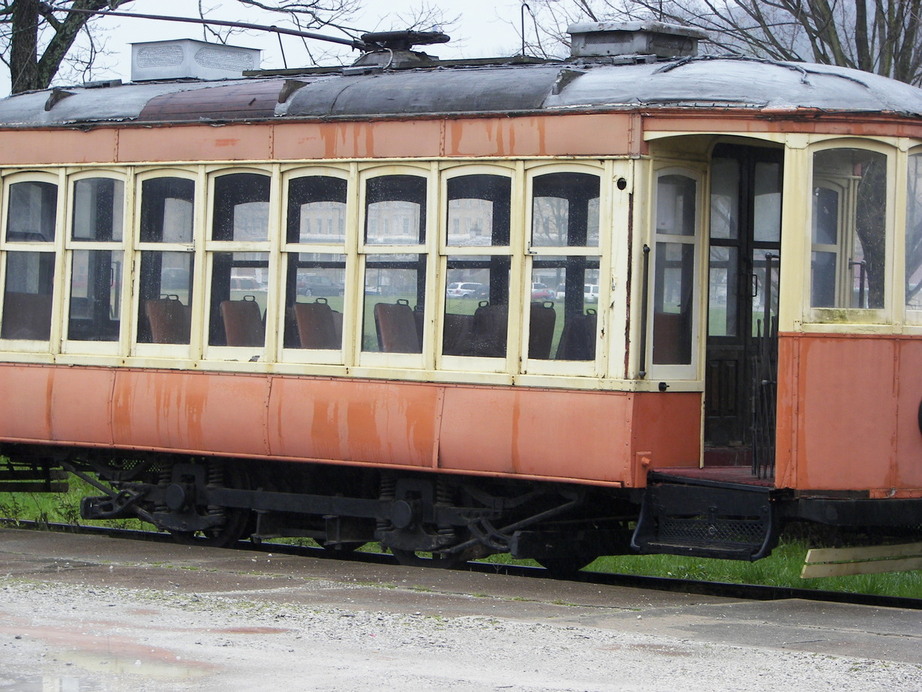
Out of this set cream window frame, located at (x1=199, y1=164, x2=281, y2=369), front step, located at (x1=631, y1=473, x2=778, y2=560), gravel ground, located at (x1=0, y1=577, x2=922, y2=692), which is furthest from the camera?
cream window frame, located at (x1=199, y1=164, x2=281, y2=369)

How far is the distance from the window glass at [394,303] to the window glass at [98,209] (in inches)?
83.0

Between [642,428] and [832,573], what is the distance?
1.32m

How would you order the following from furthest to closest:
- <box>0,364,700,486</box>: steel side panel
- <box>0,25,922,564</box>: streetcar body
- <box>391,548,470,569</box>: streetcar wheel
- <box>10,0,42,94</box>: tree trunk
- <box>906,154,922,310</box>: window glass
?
1. <box>10,0,42,94</box>: tree trunk
2. <box>391,548,470,569</box>: streetcar wheel
3. <box>0,364,700,486</box>: steel side panel
4. <box>906,154,922,310</box>: window glass
5. <box>0,25,922,564</box>: streetcar body

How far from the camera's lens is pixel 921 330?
924 centimetres

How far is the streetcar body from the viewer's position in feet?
30.0

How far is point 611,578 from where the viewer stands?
10828 millimetres

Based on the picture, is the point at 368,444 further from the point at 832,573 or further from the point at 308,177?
the point at 832,573

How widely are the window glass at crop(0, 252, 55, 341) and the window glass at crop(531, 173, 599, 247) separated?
3.94m

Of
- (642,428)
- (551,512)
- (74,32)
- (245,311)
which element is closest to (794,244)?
(642,428)

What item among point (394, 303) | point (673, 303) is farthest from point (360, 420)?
point (673, 303)

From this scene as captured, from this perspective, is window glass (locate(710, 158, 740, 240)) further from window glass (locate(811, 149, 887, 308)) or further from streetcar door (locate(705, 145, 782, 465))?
window glass (locate(811, 149, 887, 308))

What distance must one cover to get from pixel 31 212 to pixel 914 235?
6246 mm

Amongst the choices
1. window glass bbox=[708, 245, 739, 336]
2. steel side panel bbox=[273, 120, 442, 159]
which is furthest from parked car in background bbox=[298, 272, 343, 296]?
window glass bbox=[708, 245, 739, 336]

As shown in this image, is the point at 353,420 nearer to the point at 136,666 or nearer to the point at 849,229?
the point at 849,229
